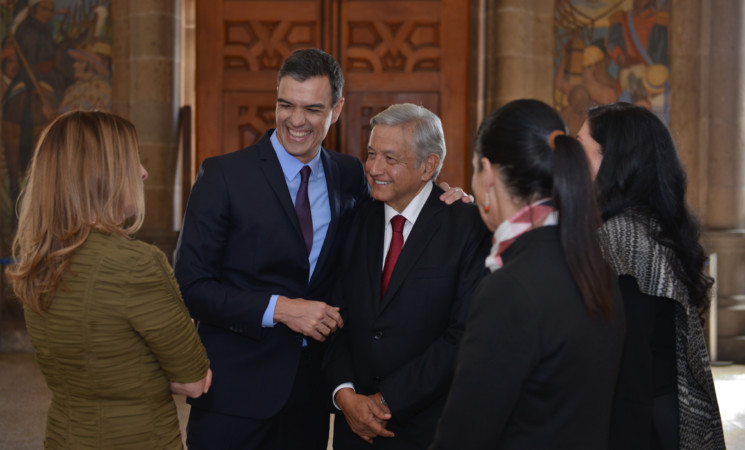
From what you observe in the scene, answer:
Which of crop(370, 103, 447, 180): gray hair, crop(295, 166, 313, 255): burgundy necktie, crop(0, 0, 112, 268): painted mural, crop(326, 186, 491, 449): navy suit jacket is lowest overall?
crop(326, 186, 491, 449): navy suit jacket

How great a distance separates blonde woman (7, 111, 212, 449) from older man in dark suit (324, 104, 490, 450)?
670 mm

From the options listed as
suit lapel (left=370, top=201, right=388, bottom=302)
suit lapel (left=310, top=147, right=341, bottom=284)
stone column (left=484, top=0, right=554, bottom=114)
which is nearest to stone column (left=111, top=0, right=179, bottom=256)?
stone column (left=484, top=0, right=554, bottom=114)

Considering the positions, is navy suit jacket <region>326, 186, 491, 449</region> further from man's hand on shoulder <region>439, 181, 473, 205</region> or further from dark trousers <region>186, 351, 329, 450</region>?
dark trousers <region>186, 351, 329, 450</region>

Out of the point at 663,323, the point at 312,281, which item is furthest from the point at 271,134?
the point at 663,323

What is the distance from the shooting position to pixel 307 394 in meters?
2.63

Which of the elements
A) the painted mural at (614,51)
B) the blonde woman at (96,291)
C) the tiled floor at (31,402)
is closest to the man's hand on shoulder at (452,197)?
the blonde woman at (96,291)

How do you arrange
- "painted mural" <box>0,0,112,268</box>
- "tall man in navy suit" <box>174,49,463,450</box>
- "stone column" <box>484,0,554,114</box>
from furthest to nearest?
"painted mural" <box>0,0,112,268</box>
"stone column" <box>484,0,554,114</box>
"tall man in navy suit" <box>174,49,463,450</box>

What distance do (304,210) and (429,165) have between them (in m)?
0.48

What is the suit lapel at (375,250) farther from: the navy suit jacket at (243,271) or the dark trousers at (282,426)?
the dark trousers at (282,426)

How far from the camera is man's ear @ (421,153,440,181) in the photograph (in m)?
2.57

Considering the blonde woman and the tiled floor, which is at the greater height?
the blonde woman

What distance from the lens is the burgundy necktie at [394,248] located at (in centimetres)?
251

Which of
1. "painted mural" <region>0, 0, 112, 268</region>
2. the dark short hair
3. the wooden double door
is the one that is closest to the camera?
the dark short hair

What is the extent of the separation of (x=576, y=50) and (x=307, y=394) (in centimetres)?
478
